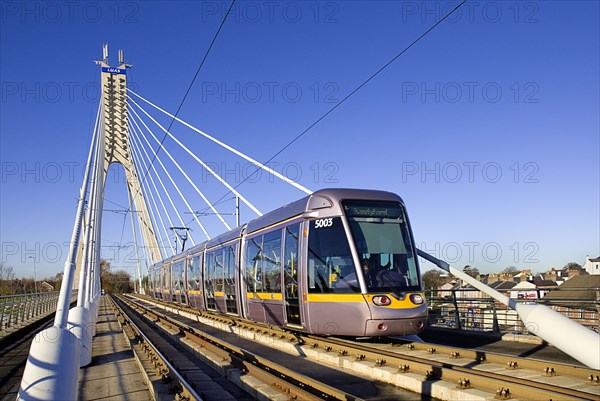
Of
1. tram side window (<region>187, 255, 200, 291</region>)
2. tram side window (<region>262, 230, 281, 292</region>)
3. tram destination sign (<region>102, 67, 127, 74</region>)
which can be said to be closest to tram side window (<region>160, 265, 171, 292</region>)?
tram side window (<region>187, 255, 200, 291</region>)

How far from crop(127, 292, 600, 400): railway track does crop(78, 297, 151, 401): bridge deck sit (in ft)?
11.3

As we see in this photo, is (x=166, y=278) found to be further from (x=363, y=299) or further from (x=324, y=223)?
(x=363, y=299)

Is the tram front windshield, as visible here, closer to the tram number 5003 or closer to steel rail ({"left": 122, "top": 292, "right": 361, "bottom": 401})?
the tram number 5003

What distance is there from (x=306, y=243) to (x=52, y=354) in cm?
619

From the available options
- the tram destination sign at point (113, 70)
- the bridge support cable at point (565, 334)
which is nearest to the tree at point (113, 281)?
the tram destination sign at point (113, 70)

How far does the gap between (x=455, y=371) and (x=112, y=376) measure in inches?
254

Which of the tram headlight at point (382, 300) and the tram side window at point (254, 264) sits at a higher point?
the tram side window at point (254, 264)

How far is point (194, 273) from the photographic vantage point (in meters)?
25.5

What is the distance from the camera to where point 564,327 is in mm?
4129

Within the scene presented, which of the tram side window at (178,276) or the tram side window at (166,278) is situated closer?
the tram side window at (178,276)

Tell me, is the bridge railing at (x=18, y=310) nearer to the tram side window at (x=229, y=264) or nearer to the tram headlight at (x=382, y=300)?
the tram side window at (x=229, y=264)

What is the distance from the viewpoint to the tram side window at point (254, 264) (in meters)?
15.1

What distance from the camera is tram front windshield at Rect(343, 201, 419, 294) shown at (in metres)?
10.9

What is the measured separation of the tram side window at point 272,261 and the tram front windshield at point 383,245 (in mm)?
2785
